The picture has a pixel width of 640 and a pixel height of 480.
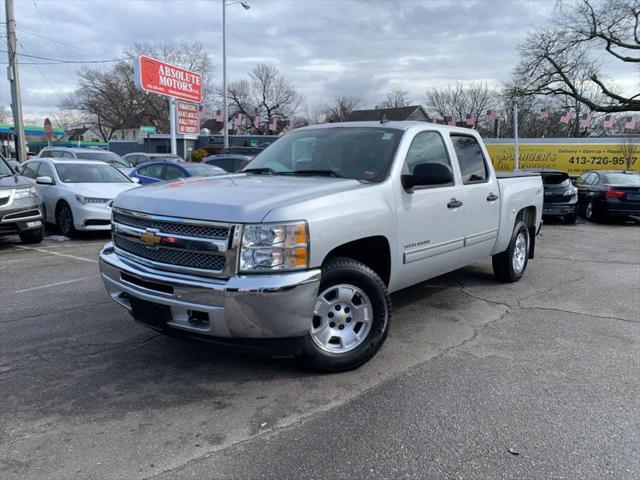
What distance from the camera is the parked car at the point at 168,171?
500 inches

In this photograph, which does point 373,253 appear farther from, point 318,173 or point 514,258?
point 514,258

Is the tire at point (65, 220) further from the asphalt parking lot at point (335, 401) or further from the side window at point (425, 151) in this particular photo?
the side window at point (425, 151)

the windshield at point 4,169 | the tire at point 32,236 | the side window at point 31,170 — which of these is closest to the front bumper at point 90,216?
the tire at point 32,236

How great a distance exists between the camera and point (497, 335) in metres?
4.71

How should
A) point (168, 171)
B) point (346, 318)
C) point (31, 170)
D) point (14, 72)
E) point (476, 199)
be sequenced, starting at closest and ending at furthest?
point (346, 318) < point (476, 199) < point (31, 170) < point (168, 171) < point (14, 72)

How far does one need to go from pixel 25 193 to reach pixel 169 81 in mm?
14821

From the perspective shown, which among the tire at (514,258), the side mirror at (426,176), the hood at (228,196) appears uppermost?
the side mirror at (426,176)

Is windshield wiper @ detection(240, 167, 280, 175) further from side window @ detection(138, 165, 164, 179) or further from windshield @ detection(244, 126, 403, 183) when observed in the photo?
side window @ detection(138, 165, 164, 179)

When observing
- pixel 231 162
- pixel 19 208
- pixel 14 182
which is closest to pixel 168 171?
pixel 231 162

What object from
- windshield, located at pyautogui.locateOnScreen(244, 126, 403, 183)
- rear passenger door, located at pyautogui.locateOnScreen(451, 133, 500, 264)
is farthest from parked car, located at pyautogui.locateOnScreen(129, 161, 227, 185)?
rear passenger door, located at pyautogui.locateOnScreen(451, 133, 500, 264)

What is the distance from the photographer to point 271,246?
320 cm

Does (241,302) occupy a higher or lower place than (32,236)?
higher

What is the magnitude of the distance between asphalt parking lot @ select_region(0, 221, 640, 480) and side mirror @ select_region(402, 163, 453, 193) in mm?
1394

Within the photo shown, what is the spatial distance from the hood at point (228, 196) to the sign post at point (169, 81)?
17973 mm
